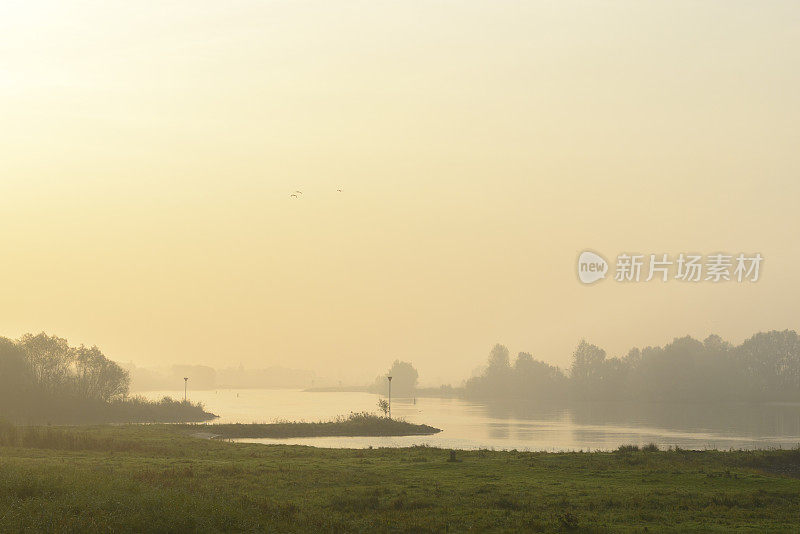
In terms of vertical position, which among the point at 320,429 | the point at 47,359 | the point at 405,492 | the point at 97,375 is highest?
the point at 47,359

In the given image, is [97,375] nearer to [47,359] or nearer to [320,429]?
[47,359]

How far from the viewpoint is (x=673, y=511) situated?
3631 cm

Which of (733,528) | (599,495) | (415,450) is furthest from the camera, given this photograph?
(415,450)

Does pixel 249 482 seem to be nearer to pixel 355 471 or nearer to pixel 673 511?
pixel 355 471

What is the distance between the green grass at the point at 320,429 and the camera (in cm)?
12219

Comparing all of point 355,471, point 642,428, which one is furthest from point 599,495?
point 642,428

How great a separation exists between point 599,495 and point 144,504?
24.8 metres

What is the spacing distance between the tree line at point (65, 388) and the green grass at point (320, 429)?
112 feet

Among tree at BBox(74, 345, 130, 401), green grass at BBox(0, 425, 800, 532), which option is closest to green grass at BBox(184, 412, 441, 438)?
tree at BBox(74, 345, 130, 401)

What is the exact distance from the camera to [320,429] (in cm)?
13225

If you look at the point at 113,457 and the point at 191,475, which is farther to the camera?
the point at 113,457

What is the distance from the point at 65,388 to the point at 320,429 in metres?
57.2

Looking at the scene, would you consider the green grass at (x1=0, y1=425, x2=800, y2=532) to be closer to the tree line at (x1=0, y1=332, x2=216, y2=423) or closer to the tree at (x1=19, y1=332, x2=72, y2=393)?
the tree line at (x1=0, y1=332, x2=216, y2=423)

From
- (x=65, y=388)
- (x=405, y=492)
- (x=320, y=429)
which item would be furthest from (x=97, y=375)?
(x=405, y=492)
